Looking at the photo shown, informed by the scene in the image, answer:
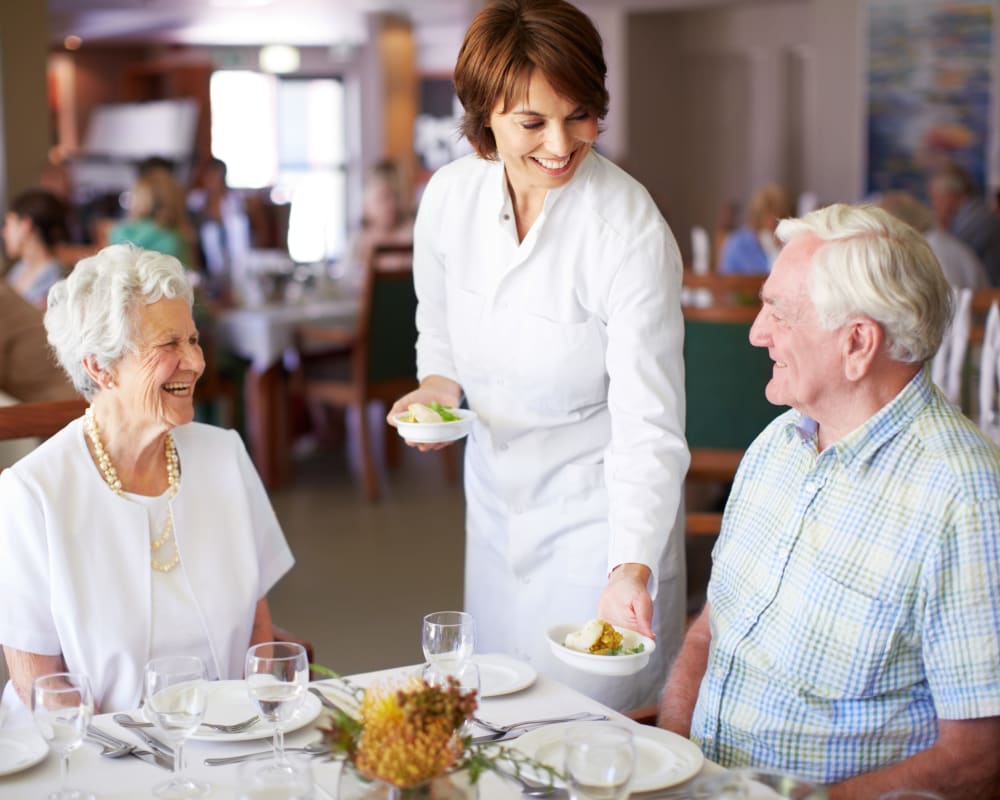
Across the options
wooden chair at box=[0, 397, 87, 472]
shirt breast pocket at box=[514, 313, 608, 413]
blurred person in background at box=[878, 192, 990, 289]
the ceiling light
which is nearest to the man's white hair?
shirt breast pocket at box=[514, 313, 608, 413]

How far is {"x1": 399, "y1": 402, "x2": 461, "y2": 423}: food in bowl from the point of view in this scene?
2.24 m

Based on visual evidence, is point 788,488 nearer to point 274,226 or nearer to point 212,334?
point 212,334

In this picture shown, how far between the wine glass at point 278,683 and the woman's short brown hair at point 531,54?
95 centimetres

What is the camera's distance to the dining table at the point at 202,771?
1483 millimetres

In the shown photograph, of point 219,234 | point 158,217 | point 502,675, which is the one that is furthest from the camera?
point 219,234

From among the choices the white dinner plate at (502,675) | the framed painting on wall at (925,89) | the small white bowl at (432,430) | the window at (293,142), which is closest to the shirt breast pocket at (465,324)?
the small white bowl at (432,430)

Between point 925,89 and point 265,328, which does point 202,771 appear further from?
point 925,89

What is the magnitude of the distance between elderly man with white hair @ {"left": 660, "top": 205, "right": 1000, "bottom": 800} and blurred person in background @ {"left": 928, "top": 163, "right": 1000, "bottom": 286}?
6.08 m

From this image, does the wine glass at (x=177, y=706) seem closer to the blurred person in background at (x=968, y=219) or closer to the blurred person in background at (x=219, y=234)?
the blurred person in background at (x=219, y=234)

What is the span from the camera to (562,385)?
222cm

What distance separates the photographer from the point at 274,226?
1312 cm

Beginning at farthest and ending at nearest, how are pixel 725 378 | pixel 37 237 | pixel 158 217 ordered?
pixel 158 217, pixel 37 237, pixel 725 378

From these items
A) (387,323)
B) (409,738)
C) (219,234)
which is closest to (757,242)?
(387,323)

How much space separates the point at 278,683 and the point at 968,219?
22.2 feet
